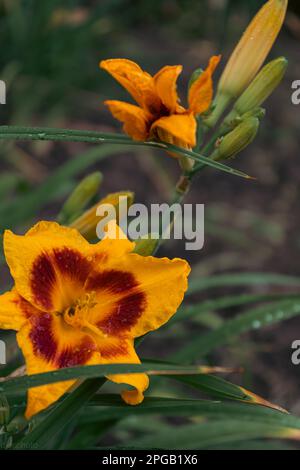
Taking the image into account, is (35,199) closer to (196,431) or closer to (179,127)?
(196,431)

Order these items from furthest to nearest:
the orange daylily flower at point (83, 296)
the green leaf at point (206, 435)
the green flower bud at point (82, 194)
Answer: the green leaf at point (206, 435), the green flower bud at point (82, 194), the orange daylily flower at point (83, 296)

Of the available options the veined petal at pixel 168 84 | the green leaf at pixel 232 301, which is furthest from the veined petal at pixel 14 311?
the green leaf at pixel 232 301

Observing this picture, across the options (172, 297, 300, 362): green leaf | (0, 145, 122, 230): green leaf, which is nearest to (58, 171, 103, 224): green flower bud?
(172, 297, 300, 362): green leaf

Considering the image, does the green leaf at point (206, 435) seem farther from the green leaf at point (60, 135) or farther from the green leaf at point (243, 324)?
the green leaf at point (60, 135)

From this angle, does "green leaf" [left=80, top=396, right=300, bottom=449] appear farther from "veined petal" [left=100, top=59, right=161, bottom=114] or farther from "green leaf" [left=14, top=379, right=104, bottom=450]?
"veined petal" [left=100, top=59, right=161, bottom=114]

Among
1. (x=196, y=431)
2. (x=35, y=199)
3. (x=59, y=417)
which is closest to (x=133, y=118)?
(x=59, y=417)

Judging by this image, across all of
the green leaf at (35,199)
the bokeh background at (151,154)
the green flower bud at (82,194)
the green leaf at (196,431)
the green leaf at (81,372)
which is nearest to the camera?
the green leaf at (81,372)
